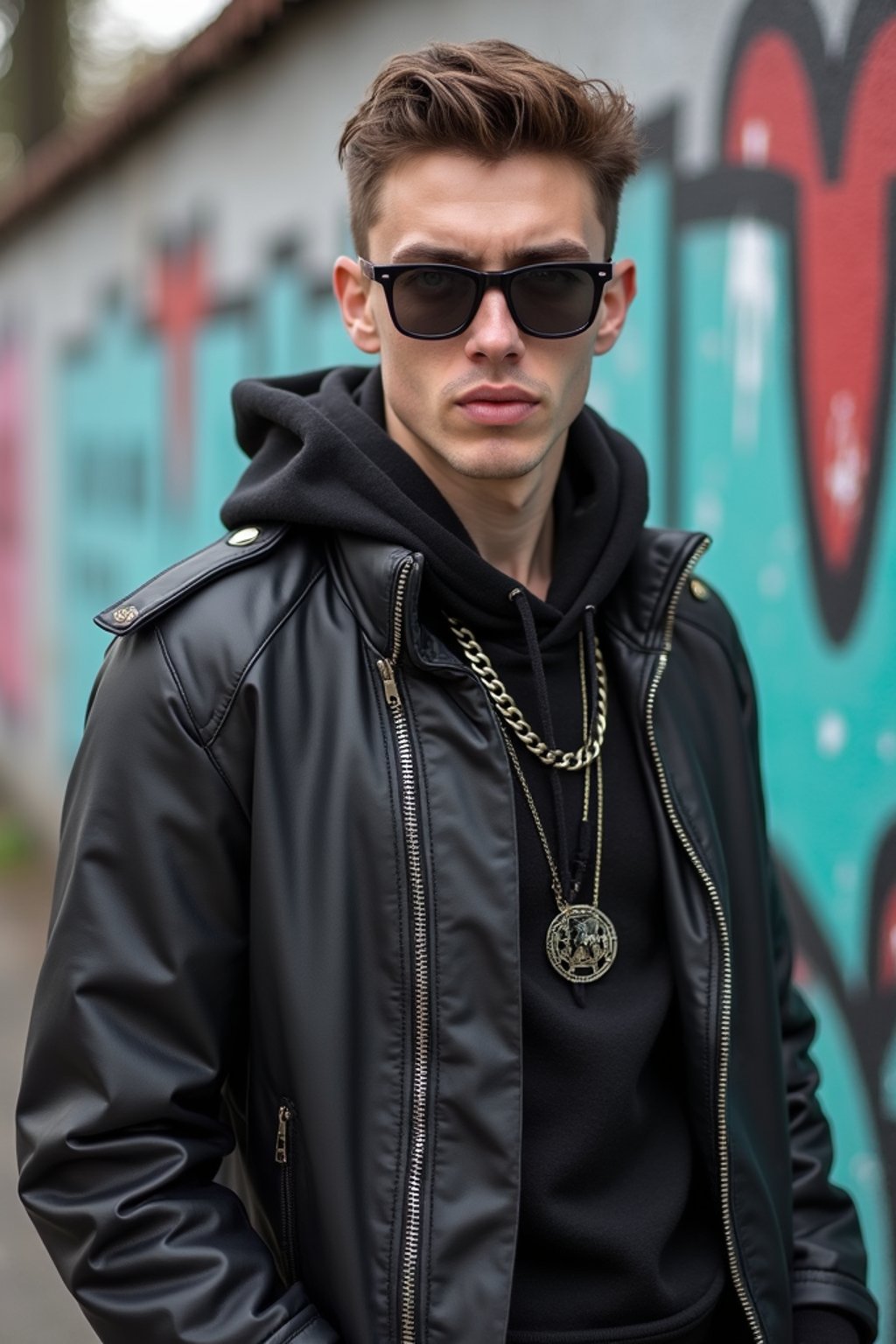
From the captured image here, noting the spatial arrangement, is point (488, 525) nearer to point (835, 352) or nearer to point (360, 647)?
point (360, 647)

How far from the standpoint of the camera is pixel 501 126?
1766mm


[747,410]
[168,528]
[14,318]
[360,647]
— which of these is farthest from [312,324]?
[14,318]

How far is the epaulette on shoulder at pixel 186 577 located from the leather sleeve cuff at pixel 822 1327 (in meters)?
1.24

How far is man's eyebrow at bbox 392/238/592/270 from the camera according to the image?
5.76 feet

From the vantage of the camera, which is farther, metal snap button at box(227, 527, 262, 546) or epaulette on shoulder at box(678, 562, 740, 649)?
epaulette on shoulder at box(678, 562, 740, 649)

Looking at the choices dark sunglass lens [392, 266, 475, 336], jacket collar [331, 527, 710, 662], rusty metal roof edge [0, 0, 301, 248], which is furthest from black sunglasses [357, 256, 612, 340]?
rusty metal roof edge [0, 0, 301, 248]

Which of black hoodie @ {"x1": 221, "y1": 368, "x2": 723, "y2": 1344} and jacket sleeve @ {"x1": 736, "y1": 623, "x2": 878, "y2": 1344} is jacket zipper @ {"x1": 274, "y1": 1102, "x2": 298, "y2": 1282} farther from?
jacket sleeve @ {"x1": 736, "y1": 623, "x2": 878, "y2": 1344}

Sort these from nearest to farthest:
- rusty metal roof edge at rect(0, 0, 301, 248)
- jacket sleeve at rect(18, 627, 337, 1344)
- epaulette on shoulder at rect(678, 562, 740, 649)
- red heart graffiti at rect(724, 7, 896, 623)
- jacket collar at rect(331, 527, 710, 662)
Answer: jacket sleeve at rect(18, 627, 337, 1344), jacket collar at rect(331, 527, 710, 662), epaulette on shoulder at rect(678, 562, 740, 649), red heart graffiti at rect(724, 7, 896, 623), rusty metal roof edge at rect(0, 0, 301, 248)

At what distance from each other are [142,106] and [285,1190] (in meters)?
6.00

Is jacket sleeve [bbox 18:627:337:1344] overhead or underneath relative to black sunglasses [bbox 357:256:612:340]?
underneath

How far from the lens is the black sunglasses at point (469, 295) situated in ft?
5.75

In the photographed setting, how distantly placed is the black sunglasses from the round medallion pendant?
0.71 metres

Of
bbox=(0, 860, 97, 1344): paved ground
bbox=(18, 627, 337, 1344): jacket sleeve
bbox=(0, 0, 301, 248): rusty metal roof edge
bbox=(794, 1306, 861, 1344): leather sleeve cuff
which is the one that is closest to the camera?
bbox=(18, 627, 337, 1344): jacket sleeve

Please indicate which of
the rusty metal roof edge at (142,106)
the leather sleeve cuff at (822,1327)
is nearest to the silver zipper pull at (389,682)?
the leather sleeve cuff at (822,1327)
